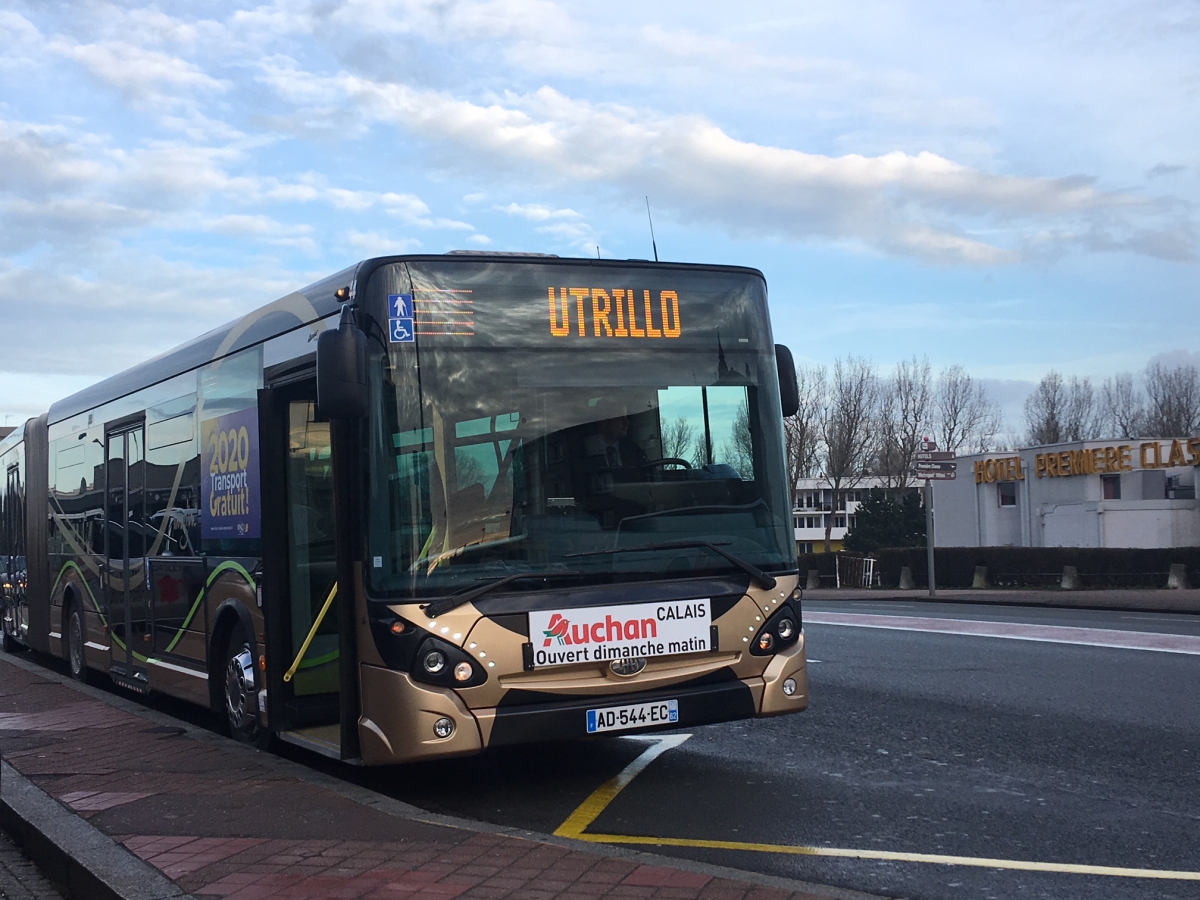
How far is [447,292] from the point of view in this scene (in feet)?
22.3

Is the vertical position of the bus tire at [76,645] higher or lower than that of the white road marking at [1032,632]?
higher

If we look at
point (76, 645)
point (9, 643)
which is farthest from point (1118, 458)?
point (76, 645)

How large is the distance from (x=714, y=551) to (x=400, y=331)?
6.47 ft

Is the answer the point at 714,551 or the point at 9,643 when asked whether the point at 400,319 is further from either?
the point at 9,643

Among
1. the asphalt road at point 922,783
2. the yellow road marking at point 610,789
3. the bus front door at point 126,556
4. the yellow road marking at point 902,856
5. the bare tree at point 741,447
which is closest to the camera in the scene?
the yellow road marking at point 902,856

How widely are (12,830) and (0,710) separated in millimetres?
4873

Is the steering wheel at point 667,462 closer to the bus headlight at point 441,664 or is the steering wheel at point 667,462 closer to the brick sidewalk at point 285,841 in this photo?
the bus headlight at point 441,664

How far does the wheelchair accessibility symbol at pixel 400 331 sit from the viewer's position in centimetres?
666

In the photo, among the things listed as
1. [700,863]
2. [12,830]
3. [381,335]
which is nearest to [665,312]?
[381,335]

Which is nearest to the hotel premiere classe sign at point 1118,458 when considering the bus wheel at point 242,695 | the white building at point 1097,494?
the white building at point 1097,494

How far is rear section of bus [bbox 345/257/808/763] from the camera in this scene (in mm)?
6477

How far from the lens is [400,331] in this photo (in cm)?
667

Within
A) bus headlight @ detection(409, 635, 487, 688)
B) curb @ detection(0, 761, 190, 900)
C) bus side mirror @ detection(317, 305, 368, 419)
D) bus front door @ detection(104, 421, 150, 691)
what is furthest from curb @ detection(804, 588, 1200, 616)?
curb @ detection(0, 761, 190, 900)

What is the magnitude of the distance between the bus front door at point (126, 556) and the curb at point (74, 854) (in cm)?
389
